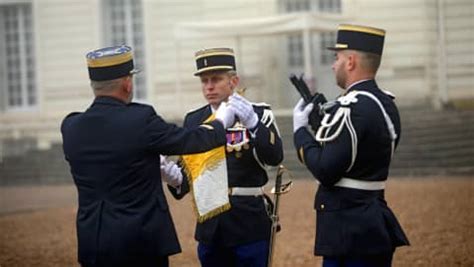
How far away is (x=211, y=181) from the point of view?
18.2ft

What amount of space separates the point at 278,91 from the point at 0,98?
26.1ft

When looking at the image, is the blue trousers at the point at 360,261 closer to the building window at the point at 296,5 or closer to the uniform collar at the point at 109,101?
the uniform collar at the point at 109,101

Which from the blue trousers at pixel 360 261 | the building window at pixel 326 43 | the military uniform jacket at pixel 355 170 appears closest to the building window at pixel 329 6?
the building window at pixel 326 43

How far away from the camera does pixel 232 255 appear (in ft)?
19.5

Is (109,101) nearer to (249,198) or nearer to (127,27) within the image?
(249,198)

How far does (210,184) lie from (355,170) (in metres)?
0.81

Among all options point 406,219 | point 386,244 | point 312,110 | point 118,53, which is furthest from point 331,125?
point 406,219

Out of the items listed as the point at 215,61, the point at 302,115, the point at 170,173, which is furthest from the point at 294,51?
the point at 302,115

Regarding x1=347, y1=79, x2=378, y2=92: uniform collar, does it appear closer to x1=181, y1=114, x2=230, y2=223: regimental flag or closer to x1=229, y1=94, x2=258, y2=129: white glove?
x1=229, y1=94, x2=258, y2=129: white glove

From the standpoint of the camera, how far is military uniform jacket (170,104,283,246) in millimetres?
5809

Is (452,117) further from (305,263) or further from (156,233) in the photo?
(156,233)

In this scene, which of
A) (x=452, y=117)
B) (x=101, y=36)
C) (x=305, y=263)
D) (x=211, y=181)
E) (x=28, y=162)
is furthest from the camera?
(x=101, y=36)

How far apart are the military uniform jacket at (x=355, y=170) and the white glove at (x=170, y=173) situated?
768 mm

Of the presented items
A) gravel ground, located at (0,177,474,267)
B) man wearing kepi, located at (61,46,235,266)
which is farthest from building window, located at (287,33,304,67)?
man wearing kepi, located at (61,46,235,266)
